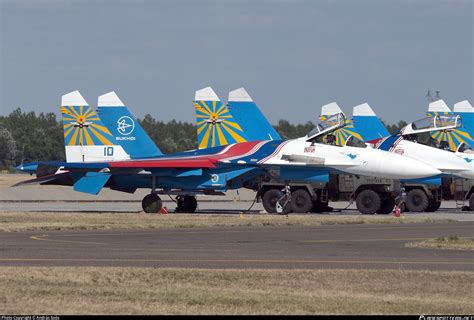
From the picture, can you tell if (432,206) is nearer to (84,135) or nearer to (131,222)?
(84,135)

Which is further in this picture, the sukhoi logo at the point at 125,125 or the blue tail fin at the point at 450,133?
the blue tail fin at the point at 450,133

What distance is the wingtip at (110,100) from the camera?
139 ft

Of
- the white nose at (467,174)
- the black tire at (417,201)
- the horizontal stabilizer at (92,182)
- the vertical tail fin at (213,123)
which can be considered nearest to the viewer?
the horizontal stabilizer at (92,182)

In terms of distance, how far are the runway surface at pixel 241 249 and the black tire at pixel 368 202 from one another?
9880 millimetres

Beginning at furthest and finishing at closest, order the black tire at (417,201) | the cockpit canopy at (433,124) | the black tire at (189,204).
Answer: the cockpit canopy at (433,124) < the black tire at (189,204) < the black tire at (417,201)

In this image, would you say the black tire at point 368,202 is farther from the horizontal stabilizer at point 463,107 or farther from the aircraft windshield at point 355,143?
the horizontal stabilizer at point 463,107

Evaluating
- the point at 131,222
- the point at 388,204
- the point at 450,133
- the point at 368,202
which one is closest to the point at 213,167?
the point at 368,202

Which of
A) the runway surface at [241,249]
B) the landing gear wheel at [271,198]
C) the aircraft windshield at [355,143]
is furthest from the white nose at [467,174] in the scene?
the runway surface at [241,249]

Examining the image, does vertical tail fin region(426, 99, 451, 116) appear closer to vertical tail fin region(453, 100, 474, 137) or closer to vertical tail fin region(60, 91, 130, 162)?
vertical tail fin region(453, 100, 474, 137)

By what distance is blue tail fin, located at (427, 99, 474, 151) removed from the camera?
1806 inches

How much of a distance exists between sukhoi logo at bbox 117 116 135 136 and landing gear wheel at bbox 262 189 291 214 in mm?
6408

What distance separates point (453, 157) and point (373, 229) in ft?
43.7

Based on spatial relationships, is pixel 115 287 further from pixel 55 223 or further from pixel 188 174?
pixel 188 174

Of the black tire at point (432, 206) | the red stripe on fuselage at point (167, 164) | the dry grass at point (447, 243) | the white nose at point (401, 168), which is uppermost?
the red stripe on fuselage at point (167, 164)
